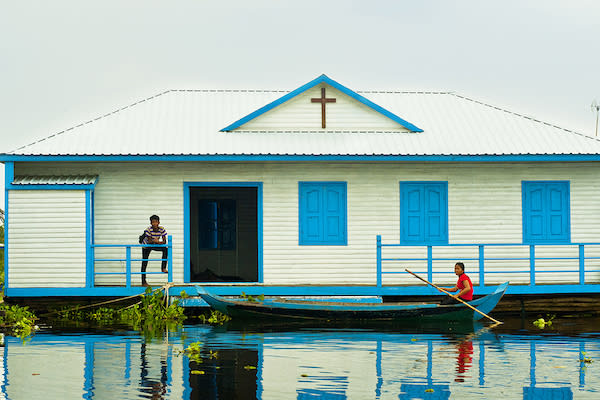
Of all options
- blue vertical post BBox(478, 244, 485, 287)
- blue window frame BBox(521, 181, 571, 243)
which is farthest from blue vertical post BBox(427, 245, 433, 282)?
blue window frame BBox(521, 181, 571, 243)

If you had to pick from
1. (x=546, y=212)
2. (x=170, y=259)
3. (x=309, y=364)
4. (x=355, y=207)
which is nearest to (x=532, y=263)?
(x=546, y=212)

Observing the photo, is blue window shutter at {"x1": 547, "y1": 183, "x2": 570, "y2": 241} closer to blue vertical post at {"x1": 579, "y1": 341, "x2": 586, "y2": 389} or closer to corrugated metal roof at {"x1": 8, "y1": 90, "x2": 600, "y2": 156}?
corrugated metal roof at {"x1": 8, "y1": 90, "x2": 600, "y2": 156}

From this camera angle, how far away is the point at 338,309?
707 inches

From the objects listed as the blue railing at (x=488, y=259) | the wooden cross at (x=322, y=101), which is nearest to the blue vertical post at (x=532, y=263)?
the blue railing at (x=488, y=259)

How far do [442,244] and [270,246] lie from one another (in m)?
3.87

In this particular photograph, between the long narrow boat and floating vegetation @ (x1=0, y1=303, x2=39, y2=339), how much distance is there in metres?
3.35

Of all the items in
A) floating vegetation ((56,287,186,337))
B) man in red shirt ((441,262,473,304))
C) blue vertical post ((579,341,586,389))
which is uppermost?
man in red shirt ((441,262,473,304))

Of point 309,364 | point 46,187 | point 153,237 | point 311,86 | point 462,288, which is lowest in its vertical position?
point 309,364

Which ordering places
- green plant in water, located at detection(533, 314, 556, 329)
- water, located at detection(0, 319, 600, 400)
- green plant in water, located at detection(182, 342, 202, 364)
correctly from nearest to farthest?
water, located at detection(0, 319, 600, 400) < green plant in water, located at detection(182, 342, 202, 364) < green plant in water, located at detection(533, 314, 556, 329)

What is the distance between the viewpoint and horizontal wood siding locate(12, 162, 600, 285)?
19.9 meters

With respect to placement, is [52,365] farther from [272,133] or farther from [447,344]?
[272,133]

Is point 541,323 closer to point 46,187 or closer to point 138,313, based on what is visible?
point 138,313

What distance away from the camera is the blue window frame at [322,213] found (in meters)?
20.0

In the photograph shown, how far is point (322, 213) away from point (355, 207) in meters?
0.76
